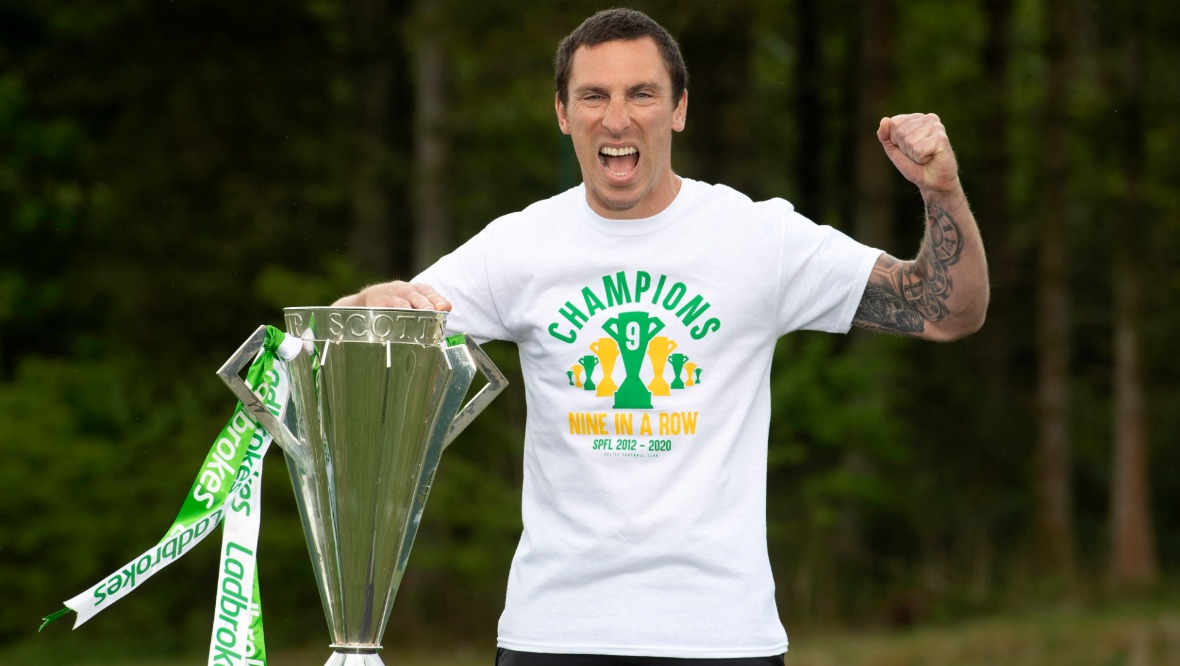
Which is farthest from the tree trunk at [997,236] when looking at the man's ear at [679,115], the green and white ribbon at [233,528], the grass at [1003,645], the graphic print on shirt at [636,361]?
the green and white ribbon at [233,528]

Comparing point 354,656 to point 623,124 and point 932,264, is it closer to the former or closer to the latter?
point 623,124

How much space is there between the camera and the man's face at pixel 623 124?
267cm

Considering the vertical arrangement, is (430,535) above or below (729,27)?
below

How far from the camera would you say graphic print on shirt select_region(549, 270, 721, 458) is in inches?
103

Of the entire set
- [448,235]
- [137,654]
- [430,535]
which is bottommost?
[137,654]

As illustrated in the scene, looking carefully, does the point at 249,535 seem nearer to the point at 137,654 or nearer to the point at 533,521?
the point at 533,521

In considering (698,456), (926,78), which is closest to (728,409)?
(698,456)

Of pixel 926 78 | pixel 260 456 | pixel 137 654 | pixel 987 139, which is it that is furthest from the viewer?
pixel 926 78

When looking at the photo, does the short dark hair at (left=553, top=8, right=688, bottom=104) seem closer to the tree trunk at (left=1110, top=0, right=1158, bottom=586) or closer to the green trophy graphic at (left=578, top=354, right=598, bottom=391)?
the green trophy graphic at (left=578, top=354, right=598, bottom=391)

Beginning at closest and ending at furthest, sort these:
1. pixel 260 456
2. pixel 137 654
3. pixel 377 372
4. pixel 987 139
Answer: pixel 377 372 < pixel 260 456 < pixel 137 654 < pixel 987 139

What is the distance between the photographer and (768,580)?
2646mm

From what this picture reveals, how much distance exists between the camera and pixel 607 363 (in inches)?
104

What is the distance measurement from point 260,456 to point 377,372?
354 mm

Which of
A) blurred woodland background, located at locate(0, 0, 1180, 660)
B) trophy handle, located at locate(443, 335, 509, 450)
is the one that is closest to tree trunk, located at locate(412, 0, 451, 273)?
blurred woodland background, located at locate(0, 0, 1180, 660)
